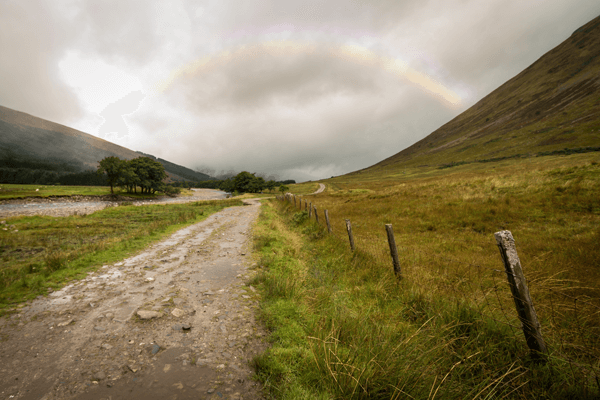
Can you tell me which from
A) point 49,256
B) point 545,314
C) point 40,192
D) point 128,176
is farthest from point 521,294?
point 128,176

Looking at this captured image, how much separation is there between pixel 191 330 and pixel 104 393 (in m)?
1.47

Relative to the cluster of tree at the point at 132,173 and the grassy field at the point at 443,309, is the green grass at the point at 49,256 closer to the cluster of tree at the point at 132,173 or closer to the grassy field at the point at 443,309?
the grassy field at the point at 443,309

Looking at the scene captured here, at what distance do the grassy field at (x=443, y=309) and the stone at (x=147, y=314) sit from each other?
7.77 ft

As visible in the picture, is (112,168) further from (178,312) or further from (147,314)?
(178,312)

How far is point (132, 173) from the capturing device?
2707 inches

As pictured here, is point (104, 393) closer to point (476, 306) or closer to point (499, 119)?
point (476, 306)

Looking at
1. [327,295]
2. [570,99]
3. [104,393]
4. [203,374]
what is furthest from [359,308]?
[570,99]

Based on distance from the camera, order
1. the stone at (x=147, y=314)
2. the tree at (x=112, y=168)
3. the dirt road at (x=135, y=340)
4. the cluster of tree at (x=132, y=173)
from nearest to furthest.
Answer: the dirt road at (x=135, y=340) → the stone at (x=147, y=314) → the tree at (x=112, y=168) → the cluster of tree at (x=132, y=173)

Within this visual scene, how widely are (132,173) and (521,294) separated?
283 feet

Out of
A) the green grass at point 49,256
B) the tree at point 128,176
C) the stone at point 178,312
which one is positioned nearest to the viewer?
the stone at point 178,312

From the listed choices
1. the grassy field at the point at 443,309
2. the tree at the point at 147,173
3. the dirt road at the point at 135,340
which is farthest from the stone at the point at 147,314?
the tree at the point at 147,173

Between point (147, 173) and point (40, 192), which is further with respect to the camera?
point (147, 173)

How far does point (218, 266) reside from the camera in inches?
316

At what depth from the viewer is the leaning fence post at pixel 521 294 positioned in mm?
3074
